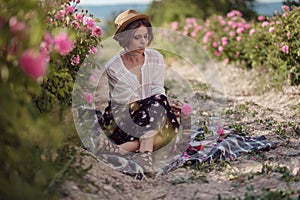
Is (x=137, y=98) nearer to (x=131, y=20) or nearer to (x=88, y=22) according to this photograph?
(x=131, y=20)

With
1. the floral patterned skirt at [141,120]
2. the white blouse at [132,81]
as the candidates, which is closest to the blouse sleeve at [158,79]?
the white blouse at [132,81]

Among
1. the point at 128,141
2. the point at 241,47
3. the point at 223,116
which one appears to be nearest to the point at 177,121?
the point at 128,141

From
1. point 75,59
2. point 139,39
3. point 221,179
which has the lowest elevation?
point 221,179

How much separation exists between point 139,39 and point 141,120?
0.70 meters

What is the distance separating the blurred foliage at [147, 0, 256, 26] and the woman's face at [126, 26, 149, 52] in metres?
8.61

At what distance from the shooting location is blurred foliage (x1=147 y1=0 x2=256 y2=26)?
12.6m

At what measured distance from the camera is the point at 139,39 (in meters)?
4.10

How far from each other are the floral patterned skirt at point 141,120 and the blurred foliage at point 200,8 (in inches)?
345

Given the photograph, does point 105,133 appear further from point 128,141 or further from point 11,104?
point 11,104

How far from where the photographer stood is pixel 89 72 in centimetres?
450

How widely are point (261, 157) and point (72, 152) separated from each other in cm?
→ 166

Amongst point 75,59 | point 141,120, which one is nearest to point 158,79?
point 141,120

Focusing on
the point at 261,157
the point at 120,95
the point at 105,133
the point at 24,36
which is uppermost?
the point at 24,36

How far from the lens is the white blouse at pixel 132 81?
412 centimetres
